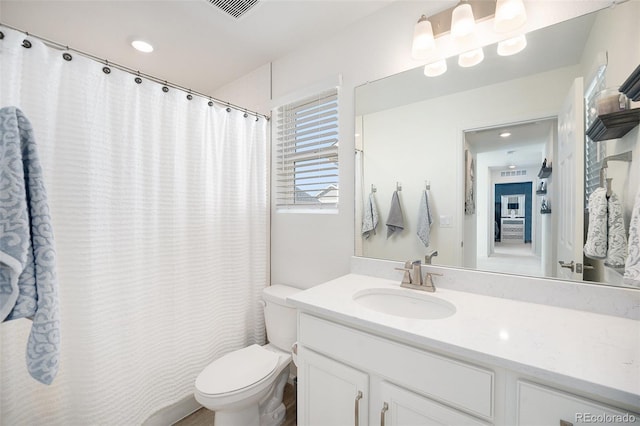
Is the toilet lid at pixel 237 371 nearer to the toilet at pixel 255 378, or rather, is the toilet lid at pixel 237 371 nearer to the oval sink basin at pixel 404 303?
the toilet at pixel 255 378

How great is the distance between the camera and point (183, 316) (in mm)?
1528

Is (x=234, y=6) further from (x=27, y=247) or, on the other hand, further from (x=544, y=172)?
(x=544, y=172)

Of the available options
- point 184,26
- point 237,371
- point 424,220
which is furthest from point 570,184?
point 184,26

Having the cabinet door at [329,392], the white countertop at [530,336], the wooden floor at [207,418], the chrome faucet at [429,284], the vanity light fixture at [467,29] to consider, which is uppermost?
the vanity light fixture at [467,29]

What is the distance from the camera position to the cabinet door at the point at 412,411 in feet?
2.51

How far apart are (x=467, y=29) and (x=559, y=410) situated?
1.39m

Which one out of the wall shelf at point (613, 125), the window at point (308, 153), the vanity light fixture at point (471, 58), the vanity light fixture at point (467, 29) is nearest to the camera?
Result: the wall shelf at point (613, 125)

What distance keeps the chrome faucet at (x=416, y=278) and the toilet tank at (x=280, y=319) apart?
72 centimetres

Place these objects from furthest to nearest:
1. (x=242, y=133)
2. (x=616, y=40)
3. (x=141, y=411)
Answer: (x=242, y=133) → (x=141, y=411) → (x=616, y=40)

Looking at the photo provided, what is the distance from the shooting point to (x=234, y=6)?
1.43 m

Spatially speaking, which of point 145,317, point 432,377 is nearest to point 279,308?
point 145,317

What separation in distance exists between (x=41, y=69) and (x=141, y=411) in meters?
1.65

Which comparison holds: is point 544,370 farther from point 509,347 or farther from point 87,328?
point 87,328

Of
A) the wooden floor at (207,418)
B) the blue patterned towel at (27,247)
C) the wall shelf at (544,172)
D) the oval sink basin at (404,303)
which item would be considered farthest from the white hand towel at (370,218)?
the blue patterned towel at (27,247)
